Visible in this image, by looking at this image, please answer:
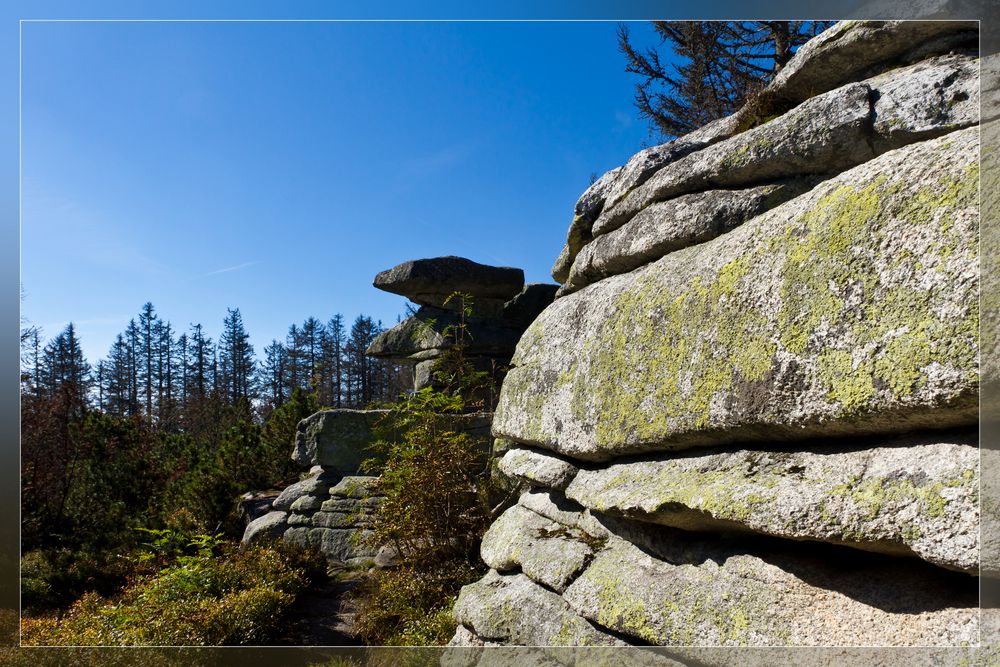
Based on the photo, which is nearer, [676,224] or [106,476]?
[676,224]

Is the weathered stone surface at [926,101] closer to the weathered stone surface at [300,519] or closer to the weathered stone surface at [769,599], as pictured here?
the weathered stone surface at [769,599]

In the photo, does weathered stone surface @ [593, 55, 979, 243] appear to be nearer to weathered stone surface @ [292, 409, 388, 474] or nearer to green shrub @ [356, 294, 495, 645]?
green shrub @ [356, 294, 495, 645]

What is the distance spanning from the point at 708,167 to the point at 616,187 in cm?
134

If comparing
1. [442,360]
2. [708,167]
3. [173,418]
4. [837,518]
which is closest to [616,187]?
[708,167]

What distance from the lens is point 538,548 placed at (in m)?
5.23

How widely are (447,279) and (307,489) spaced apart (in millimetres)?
5635

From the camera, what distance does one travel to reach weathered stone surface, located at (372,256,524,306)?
12453 mm

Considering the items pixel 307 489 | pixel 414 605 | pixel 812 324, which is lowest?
pixel 414 605

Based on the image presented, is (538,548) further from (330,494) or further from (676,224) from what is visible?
(330,494)

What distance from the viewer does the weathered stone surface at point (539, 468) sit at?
5277 mm

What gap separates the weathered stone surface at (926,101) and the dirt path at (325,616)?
820cm

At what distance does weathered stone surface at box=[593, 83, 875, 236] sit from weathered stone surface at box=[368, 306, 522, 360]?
7.22 metres

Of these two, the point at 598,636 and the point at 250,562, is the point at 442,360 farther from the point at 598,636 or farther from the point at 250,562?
the point at 598,636

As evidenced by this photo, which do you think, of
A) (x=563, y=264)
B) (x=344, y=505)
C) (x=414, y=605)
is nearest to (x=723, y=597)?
(x=563, y=264)
